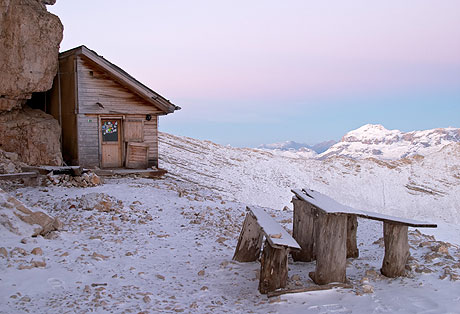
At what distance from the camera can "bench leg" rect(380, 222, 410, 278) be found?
553cm

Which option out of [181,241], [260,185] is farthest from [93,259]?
[260,185]

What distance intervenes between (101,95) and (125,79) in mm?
1128

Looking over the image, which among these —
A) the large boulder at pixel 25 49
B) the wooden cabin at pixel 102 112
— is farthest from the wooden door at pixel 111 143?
the large boulder at pixel 25 49

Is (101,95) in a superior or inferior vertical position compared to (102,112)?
superior

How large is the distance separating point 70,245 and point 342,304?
14.7 feet

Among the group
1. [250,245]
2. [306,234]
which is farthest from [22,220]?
[306,234]

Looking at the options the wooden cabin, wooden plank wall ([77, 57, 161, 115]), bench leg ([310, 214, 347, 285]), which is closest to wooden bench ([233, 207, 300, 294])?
bench leg ([310, 214, 347, 285])

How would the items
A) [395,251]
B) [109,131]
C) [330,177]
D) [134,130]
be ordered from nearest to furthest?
[395,251] < [109,131] < [134,130] < [330,177]

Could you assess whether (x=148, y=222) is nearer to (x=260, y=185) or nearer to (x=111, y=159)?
(x=111, y=159)

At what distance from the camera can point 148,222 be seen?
8.85 m

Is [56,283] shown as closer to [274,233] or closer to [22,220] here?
[22,220]

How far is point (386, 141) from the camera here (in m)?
112

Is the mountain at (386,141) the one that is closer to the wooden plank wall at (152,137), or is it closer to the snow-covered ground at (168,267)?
the wooden plank wall at (152,137)

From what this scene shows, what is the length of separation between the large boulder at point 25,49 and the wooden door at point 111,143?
2.73m
